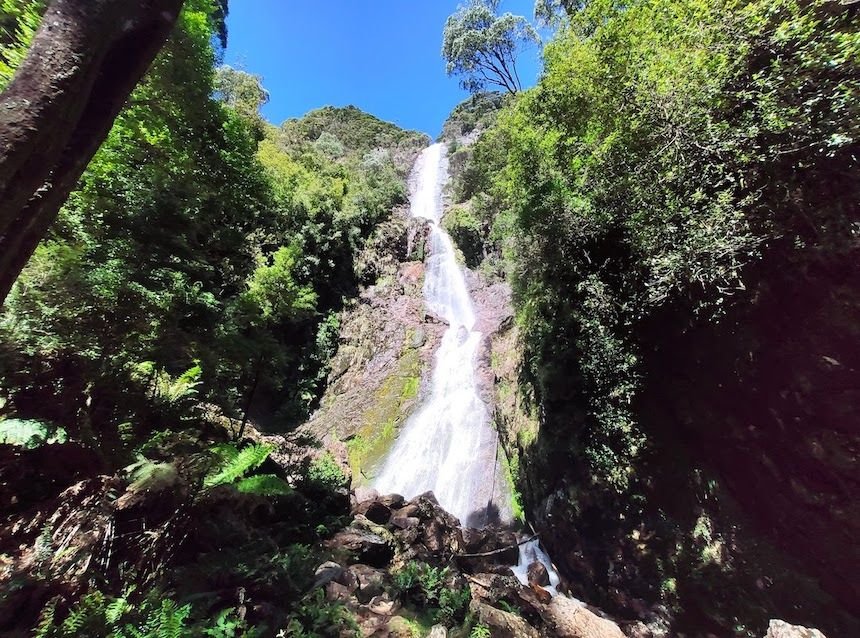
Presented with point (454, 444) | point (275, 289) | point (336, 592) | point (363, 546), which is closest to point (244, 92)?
point (275, 289)

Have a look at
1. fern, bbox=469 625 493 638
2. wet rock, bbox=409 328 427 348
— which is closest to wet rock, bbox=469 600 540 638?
fern, bbox=469 625 493 638

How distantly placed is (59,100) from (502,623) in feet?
25.0

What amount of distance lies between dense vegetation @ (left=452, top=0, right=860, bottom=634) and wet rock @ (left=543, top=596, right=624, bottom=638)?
4.60 ft

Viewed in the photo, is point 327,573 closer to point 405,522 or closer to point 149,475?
point 149,475

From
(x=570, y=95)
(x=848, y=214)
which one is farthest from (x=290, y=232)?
(x=848, y=214)

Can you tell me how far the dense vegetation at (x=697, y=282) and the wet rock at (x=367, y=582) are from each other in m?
5.48

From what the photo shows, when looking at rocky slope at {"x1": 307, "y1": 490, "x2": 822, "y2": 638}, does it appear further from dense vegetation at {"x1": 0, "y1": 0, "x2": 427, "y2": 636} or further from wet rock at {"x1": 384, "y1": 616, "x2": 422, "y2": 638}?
dense vegetation at {"x1": 0, "y1": 0, "x2": 427, "y2": 636}

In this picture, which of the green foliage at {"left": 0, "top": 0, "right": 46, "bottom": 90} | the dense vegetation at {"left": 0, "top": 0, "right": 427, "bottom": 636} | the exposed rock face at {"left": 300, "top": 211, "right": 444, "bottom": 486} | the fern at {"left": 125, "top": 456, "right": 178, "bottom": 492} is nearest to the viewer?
the dense vegetation at {"left": 0, "top": 0, "right": 427, "bottom": 636}

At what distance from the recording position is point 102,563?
13.2 ft

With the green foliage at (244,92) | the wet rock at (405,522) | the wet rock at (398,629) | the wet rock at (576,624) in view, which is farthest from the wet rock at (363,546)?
the green foliage at (244,92)

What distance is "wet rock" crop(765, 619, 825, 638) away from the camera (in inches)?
203

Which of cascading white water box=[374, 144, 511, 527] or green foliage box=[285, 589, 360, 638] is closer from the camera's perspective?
green foliage box=[285, 589, 360, 638]

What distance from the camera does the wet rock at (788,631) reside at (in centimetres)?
515

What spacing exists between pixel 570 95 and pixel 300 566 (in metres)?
11.0
